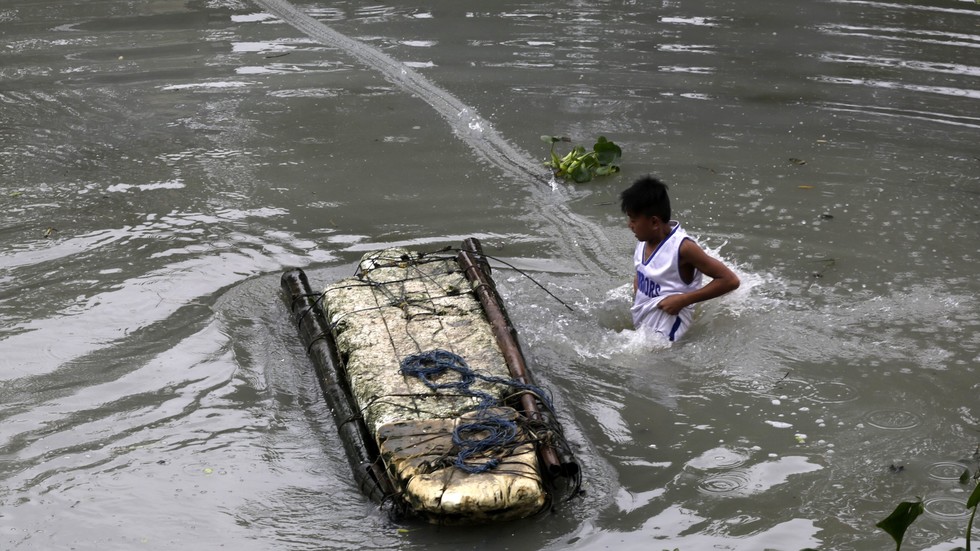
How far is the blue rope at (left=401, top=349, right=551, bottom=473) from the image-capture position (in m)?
4.42

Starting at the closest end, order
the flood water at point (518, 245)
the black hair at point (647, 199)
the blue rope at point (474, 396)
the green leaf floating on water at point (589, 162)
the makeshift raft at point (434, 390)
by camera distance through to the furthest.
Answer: the makeshift raft at point (434, 390)
the blue rope at point (474, 396)
the flood water at point (518, 245)
the black hair at point (647, 199)
the green leaf floating on water at point (589, 162)

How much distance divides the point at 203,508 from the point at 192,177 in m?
4.22

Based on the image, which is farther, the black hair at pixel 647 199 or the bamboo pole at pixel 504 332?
the black hair at pixel 647 199


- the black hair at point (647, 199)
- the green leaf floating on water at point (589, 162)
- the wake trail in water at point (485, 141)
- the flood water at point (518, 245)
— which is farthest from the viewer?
the green leaf floating on water at point (589, 162)

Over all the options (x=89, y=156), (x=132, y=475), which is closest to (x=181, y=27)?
(x=89, y=156)

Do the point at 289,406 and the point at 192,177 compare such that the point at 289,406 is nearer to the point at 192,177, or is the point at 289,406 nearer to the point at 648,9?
the point at 192,177

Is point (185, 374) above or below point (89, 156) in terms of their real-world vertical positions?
below

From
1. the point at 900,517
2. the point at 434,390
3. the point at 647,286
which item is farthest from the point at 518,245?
the point at 900,517

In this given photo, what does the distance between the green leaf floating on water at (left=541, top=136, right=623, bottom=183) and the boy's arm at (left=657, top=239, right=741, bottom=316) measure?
2566 mm

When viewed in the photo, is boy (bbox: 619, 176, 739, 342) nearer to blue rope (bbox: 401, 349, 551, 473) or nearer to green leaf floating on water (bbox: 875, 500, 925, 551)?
blue rope (bbox: 401, 349, 551, 473)

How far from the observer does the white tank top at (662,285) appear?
579 cm

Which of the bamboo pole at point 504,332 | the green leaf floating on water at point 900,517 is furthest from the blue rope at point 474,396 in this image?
the green leaf floating on water at point 900,517

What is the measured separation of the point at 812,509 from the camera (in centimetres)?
452

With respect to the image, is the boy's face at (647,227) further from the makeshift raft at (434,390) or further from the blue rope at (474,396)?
the blue rope at (474,396)
